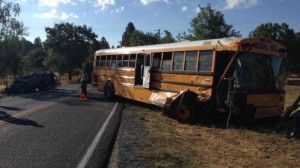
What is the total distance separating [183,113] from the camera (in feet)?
40.5

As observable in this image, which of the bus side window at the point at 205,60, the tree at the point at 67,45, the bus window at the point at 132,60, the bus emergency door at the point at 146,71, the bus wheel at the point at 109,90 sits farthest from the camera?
the tree at the point at 67,45

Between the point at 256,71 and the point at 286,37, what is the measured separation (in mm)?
46093

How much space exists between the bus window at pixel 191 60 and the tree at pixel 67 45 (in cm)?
5324

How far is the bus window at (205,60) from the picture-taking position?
38.2 feet

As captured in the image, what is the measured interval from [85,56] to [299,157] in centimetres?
6055

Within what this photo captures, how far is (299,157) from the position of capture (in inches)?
305

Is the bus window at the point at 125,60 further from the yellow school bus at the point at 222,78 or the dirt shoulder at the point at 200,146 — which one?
the dirt shoulder at the point at 200,146

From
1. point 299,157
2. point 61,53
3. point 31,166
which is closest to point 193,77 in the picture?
point 299,157

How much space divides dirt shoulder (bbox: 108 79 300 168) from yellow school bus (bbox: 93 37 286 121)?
0.66 metres

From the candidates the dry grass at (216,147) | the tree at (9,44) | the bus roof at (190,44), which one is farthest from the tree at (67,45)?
the dry grass at (216,147)

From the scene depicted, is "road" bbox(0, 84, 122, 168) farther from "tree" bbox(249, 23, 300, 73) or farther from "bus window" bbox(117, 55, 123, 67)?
"tree" bbox(249, 23, 300, 73)

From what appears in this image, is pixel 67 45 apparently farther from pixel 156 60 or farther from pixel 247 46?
pixel 247 46

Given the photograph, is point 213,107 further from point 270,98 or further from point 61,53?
point 61,53

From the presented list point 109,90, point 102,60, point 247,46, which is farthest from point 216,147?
point 102,60
